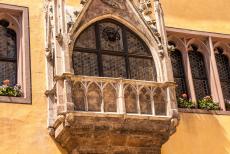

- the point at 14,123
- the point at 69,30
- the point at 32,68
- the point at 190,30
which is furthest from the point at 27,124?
the point at 190,30

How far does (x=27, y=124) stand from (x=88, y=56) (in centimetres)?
222

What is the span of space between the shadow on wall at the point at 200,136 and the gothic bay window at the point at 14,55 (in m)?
4.06

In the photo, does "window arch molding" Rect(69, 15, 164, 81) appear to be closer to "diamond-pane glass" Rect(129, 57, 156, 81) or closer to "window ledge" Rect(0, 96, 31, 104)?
"diamond-pane glass" Rect(129, 57, 156, 81)

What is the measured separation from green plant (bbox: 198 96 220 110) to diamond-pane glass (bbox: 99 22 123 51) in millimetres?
3185

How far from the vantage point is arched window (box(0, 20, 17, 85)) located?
43.8 feet

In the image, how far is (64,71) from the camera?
1204cm

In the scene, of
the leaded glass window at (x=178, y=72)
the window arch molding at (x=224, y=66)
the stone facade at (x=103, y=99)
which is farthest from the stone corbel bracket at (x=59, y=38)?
the window arch molding at (x=224, y=66)

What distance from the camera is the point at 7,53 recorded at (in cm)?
1359

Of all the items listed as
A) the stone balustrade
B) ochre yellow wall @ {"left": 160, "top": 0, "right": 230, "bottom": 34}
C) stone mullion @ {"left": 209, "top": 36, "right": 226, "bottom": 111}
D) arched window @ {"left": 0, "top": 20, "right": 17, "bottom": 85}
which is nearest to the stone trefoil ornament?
the stone balustrade

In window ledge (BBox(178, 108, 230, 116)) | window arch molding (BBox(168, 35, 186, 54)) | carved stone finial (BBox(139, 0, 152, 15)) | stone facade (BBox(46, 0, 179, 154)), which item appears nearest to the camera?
stone facade (BBox(46, 0, 179, 154))

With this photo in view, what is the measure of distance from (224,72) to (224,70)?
7cm

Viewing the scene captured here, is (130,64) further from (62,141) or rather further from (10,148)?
(10,148)

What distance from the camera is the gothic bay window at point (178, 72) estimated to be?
15289mm

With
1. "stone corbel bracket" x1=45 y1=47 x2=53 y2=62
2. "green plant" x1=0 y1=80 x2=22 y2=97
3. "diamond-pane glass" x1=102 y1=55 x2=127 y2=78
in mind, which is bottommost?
"green plant" x1=0 y1=80 x2=22 y2=97
